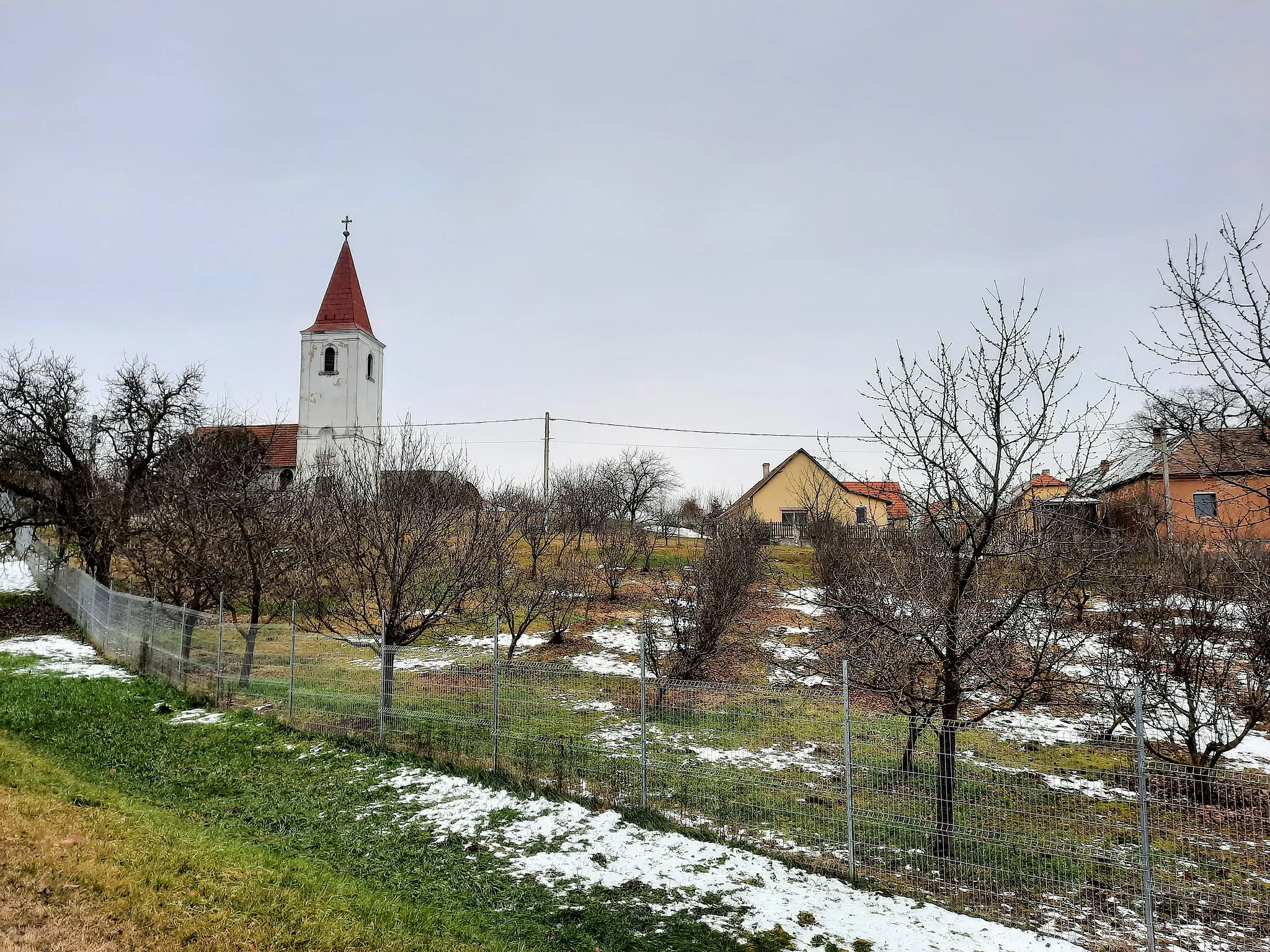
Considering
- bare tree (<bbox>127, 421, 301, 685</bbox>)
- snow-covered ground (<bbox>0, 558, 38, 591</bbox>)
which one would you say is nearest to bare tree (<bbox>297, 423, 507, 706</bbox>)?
bare tree (<bbox>127, 421, 301, 685</bbox>)

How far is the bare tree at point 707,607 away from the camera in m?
13.1

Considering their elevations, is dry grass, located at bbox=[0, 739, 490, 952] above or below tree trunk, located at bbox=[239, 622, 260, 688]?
below

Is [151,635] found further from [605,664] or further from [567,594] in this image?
[567,594]

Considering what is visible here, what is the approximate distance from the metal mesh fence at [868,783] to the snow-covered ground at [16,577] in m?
24.0

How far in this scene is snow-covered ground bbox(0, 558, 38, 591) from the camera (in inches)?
1088

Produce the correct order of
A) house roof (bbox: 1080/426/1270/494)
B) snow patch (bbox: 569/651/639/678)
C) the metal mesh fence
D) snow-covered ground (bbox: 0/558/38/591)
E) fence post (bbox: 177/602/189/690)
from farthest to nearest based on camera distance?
snow-covered ground (bbox: 0/558/38/591)
snow patch (bbox: 569/651/639/678)
fence post (bbox: 177/602/189/690)
the metal mesh fence
house roof (bbox: 1080/426/1270/494)

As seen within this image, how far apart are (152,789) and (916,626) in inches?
307

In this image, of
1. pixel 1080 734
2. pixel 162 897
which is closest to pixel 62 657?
pixel 162 897

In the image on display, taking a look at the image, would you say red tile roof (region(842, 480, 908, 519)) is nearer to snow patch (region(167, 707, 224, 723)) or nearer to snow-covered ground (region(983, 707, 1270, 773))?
snow-covered ground (region(983, 707, 1270, 773))

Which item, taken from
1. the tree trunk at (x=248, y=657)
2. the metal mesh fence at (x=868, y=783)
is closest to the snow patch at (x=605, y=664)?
the metal mesh fence at (x=868, y=783)

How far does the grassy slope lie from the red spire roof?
4077 cm

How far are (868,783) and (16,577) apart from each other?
38023mm

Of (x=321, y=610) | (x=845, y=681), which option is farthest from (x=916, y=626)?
(x=321, y=610)

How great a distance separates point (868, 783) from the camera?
6848 mm
